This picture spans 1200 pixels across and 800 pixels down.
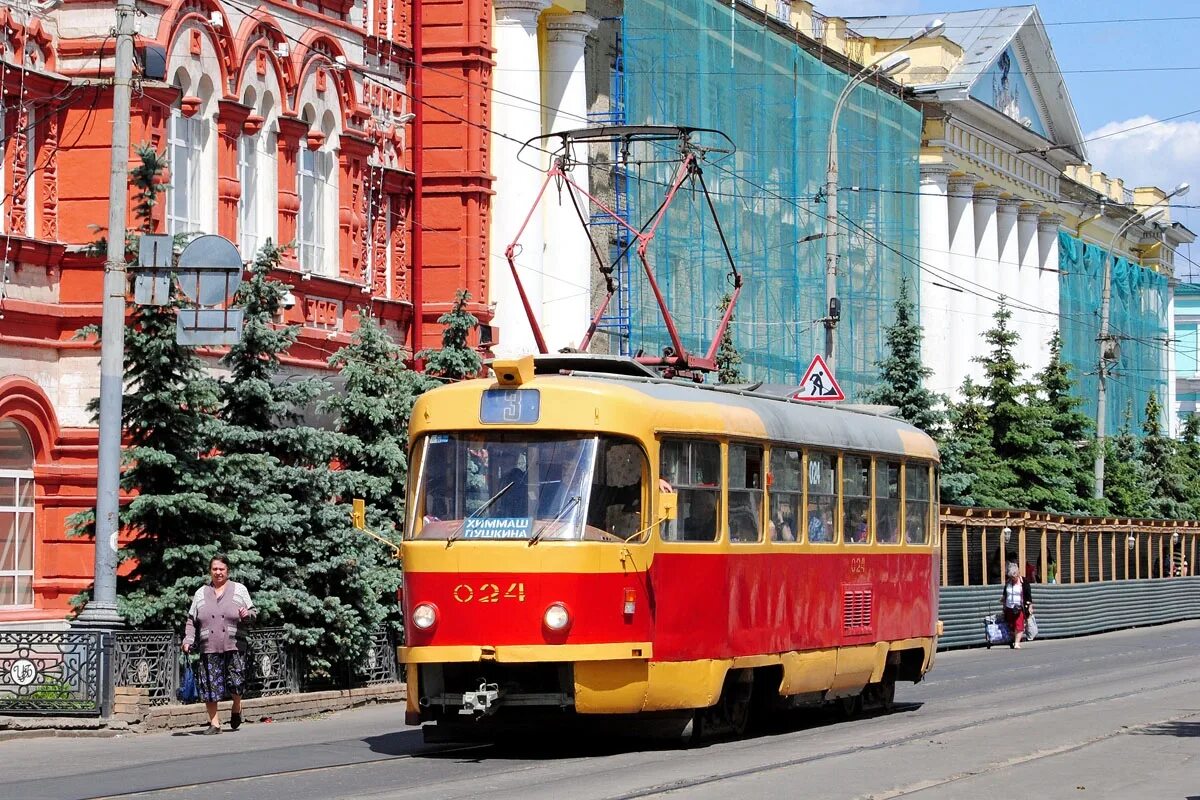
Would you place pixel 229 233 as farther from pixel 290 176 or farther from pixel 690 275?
pixel 690 275

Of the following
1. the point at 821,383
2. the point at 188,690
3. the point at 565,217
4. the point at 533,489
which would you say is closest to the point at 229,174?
the point at 821,383

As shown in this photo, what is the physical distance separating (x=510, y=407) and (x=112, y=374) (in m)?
4.61

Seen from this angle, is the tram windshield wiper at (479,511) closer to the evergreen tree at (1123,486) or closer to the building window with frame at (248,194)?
the building window with frame at (248,194)

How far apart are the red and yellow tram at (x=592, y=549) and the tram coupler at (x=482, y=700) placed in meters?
0.02

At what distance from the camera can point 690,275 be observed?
4481 cm

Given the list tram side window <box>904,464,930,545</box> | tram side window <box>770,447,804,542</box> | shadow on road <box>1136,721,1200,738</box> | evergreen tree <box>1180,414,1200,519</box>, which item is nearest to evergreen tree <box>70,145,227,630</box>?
tram side window <box>770,447,804,542</box>

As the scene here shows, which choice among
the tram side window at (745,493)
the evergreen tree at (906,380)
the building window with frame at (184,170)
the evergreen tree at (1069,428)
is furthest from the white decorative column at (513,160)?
the evergreen tree at (1069,428)

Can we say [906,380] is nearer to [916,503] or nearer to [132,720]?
[916,503]

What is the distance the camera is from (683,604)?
16.5 metres

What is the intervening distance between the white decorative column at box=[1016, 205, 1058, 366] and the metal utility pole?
183 ft

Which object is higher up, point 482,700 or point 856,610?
point 856,610

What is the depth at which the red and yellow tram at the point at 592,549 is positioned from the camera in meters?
15.6

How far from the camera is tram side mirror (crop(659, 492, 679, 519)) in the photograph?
16.0 metres

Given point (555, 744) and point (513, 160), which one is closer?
point (555, 744)
